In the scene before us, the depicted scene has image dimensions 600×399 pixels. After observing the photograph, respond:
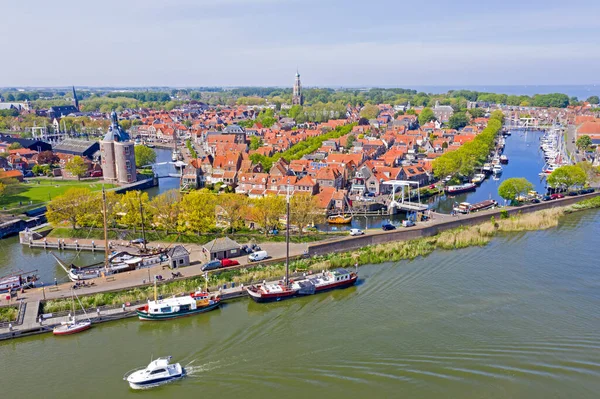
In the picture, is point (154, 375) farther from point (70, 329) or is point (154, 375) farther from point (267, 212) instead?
point (267, 212)

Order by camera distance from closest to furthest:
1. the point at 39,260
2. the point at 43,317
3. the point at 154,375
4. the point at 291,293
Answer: the point at 154,375, the point at 43,317, the point at 291,293, the point at 39,260

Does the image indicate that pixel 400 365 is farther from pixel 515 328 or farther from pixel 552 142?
pixel 552 142

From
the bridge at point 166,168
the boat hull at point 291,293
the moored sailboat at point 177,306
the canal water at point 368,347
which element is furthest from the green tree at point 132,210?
the bridge at point 166,168

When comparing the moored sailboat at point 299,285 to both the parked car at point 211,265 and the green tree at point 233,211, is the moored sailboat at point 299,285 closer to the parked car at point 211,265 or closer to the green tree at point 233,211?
the parked car at point 211,265

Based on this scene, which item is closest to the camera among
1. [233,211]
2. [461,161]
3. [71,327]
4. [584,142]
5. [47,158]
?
[71,327]

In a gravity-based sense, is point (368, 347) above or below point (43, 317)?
below

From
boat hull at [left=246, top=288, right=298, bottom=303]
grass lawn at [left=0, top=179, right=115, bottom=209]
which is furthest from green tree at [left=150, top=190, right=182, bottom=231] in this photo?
grass lawn at [left=0, top=179, right=115, bottom=209]

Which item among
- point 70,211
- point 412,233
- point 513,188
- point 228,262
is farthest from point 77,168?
point 513,188
